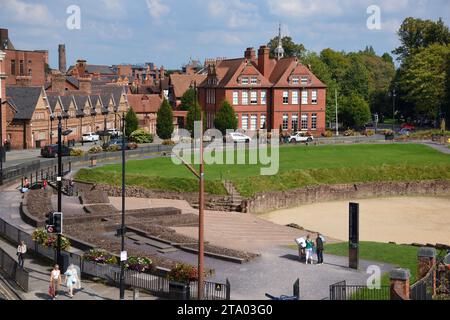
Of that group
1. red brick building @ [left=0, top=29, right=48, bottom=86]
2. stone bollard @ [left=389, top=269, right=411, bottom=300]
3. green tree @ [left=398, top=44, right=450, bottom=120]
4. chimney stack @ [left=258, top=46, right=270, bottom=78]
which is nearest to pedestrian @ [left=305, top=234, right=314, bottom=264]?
stone bollard @ [left=389, top=269, right=411, bottom=300]

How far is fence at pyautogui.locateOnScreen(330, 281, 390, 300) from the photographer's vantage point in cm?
2473

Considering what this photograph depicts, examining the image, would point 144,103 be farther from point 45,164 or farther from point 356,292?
point 356,292

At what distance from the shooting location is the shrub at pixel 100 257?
3011 centimetres

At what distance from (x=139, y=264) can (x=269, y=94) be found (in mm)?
68100

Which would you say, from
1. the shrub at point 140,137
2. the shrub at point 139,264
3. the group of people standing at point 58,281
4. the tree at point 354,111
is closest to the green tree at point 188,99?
the shrub at point 140,137

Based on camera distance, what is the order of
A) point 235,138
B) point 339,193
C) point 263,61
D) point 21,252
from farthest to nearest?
point 263,61
point 235,138
point 339,193
point 21,252

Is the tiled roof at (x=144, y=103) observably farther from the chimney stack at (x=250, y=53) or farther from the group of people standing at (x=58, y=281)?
the group of people standing at (x=58, y=281)

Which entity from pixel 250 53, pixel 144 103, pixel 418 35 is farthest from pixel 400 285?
pixel 418 35

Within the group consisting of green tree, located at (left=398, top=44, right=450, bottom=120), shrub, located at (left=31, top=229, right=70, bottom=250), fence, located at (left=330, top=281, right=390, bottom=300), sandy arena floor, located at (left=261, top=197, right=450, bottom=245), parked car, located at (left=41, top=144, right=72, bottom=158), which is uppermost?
green tree, located at (left=398, top=44, right=450, bottom=120)

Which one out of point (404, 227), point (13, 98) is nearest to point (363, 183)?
point (404, 227)

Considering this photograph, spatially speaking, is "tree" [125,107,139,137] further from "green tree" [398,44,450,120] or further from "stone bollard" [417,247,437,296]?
"stone bollard" [417,247,437,296]

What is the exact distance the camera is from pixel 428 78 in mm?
105625

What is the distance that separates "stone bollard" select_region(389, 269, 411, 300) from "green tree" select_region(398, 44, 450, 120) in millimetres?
84038

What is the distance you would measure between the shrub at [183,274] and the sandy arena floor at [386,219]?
16.8 meters
